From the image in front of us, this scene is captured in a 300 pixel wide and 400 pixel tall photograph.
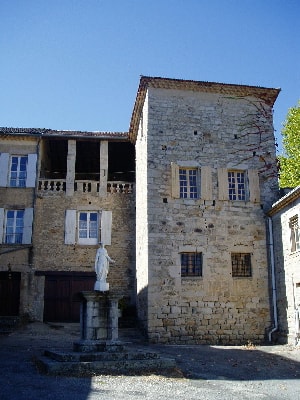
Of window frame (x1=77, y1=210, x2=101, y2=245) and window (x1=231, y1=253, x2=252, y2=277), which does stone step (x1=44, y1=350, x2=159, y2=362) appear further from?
window frame (x1=77, y1=210, x2=101, y2=245)

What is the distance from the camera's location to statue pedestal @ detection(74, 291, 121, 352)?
816 centimetres

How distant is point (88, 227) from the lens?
1619cm

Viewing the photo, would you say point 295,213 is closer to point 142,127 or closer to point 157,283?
point 157,283

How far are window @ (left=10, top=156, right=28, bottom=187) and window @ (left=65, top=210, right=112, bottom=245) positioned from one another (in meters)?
2.28

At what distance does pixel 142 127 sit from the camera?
14.6m

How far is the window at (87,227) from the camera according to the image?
1584 cm

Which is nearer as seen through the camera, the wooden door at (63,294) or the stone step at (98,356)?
the stone step at (98,356)

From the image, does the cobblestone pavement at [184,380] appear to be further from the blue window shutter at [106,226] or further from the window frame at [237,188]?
the blue window shutter at [106,226]

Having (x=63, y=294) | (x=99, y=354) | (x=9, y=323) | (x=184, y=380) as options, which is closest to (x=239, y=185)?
(x=63, y=294)

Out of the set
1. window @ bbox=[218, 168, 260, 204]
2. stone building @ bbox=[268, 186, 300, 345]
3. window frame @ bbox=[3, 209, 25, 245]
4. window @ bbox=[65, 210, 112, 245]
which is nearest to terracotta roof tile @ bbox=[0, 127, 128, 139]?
window @ bbox=[65, 210, 112, 245]

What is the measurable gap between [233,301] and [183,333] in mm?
1769

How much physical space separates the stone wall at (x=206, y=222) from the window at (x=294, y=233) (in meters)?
1.35

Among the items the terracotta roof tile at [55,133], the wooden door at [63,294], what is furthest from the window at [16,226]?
the terracotta roof tile at [55,133]

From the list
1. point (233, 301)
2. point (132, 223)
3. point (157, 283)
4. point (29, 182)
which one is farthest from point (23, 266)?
point (233, 301)
